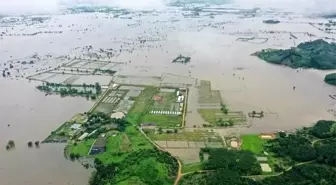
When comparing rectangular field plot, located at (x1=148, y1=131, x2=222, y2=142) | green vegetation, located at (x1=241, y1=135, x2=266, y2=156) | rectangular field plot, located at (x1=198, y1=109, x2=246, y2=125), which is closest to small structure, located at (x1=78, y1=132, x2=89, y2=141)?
rectangular field plot, located at (x1=148, y1=131, x2=222, y2=142)

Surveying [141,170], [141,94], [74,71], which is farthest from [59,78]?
[141,170]

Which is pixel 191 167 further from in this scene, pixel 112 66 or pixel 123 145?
pixel 112 66

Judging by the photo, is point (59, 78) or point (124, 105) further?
point (59, 78)

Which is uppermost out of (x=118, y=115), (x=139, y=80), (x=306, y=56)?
(x=306, y=56)

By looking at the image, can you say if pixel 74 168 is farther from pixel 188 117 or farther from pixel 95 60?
pixel 95 60

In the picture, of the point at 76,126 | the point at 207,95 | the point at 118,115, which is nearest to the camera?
the point at 76,126

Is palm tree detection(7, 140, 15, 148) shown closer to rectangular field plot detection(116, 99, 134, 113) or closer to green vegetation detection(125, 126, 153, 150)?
green vegetation detection(125, 126, 153, 150)

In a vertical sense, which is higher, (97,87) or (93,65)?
(93,65)

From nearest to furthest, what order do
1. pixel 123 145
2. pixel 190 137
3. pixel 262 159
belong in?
pixel 262 159
pixel 123 145
pixel 190 137
